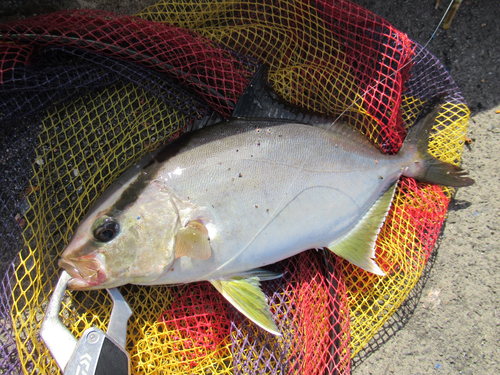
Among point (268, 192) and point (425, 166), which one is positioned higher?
point (425, 166)

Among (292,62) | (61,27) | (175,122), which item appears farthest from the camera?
(292,62)

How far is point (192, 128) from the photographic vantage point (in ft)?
5.40

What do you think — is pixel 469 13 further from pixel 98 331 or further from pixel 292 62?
pixel 98 331

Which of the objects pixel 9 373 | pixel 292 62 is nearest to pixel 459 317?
pixel 292 62

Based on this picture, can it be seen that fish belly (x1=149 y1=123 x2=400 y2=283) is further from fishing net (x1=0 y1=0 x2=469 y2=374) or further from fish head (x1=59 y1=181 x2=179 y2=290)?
fishing net (x1=0 y1=0 x2=469 y2=374)

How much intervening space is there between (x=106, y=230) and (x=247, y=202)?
65 centimetres

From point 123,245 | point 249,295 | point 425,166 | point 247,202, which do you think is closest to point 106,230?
point 123,245

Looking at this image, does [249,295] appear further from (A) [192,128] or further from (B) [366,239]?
(A) [192,128]

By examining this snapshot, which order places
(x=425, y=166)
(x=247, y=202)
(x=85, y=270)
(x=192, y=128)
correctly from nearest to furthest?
(x=85, y=270), (x=247, y=202), (x=192, y=128), (x=425, y=166)

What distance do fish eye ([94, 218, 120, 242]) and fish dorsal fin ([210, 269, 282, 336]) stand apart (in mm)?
543

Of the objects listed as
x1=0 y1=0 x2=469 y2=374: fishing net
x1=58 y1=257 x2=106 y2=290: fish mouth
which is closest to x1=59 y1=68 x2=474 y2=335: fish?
x1=58 y1=257 x2=106 y2=290: fish mouth

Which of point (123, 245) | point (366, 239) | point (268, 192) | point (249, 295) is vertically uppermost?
point (268, 192)

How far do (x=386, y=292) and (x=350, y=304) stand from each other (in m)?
0.22

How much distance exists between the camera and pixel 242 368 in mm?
1572
